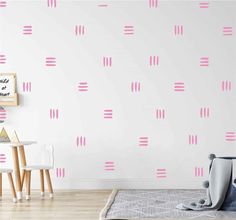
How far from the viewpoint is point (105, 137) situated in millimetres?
6121

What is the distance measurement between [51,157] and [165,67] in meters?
1.53

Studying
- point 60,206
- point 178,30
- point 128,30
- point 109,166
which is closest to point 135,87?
point 128,30

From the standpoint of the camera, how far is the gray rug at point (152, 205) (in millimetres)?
4543

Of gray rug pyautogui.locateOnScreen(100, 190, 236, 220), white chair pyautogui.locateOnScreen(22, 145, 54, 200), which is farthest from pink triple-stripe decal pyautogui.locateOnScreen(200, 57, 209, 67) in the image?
white chair pyautogui.locateOnScreen(22, 145, 54, 200)

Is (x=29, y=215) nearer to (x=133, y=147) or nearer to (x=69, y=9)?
(x=133, y=147)

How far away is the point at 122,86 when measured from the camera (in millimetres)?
6098

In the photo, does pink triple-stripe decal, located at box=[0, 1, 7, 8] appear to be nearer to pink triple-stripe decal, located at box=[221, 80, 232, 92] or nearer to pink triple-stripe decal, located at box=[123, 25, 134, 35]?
pink triple-stripe decal, located at box=[123, 25, 134, 35]

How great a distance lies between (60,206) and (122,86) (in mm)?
1587

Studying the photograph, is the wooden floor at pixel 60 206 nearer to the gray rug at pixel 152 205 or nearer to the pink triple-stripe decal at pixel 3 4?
the gray rug at pixel 152 205

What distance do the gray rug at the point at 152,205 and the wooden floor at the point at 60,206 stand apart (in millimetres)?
A: 124

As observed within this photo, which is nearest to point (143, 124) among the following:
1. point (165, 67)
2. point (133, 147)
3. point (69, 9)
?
point (133, 147)

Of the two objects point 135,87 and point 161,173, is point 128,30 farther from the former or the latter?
point 161,173

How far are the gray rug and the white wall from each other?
34 centimetres

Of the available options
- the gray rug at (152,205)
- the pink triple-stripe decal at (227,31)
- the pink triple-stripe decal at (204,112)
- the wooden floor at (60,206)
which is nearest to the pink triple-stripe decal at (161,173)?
the gray rug at (152,205)
